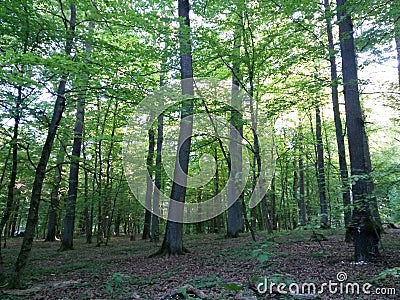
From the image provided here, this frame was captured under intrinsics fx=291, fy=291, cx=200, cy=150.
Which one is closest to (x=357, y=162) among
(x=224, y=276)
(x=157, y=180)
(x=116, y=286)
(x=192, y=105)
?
(x=224, y=276)

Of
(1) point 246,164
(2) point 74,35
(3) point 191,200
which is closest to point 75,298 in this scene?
(2) point 74,35

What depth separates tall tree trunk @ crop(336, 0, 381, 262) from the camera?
219 inches

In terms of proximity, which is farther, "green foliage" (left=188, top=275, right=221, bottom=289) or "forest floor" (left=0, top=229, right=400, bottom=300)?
"green foliage" (left=188, top=275, right=221, bottom=289)

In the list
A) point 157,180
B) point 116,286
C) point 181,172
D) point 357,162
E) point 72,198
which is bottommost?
point 116,286

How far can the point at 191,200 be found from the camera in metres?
22.8

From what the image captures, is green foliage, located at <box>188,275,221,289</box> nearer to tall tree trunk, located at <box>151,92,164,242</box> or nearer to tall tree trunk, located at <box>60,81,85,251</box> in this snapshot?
tall tree trunk, located at <box>151,92,164,242</box>

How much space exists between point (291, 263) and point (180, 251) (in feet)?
12.0

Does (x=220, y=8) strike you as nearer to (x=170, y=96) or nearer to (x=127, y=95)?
(x=170, y=96)

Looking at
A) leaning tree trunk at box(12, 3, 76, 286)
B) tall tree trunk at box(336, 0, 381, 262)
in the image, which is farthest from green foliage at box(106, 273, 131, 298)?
tall tree trunk at box(336, 0, 381, 262)

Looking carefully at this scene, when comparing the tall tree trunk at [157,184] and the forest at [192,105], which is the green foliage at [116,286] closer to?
the forest at [192,105]

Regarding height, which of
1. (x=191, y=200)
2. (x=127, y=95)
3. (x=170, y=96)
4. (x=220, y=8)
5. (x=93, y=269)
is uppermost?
(x=220, y=8)

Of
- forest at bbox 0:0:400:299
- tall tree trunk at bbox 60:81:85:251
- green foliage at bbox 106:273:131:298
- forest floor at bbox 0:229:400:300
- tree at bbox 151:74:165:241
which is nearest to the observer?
A: forest floor at bbox 0:229:400:300

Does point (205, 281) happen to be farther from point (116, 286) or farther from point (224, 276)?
point (116, 286)

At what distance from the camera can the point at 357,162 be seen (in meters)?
5.92
